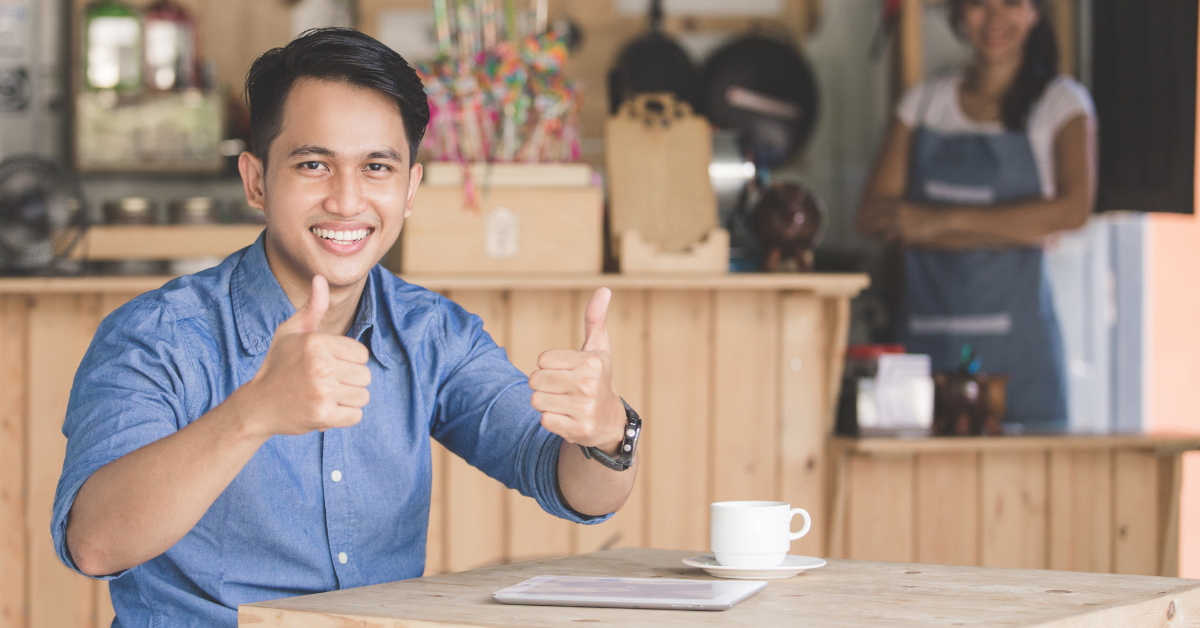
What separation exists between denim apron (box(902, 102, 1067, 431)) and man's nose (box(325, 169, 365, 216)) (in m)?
2.03

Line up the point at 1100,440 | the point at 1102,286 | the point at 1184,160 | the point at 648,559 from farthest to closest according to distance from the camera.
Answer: the point at 1102,286
the point at 1184,160
the point at 1100,440
the point at 648,559

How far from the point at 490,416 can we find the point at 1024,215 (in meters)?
1.90

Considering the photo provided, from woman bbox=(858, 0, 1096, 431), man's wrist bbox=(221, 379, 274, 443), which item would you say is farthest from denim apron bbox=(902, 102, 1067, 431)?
man's wrist bbox=(221, 379, 274, 443)

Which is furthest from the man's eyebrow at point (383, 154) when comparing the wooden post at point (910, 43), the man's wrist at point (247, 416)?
the wooden post at point (910, 43)

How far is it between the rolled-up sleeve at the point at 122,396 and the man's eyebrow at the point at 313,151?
24 centimetres

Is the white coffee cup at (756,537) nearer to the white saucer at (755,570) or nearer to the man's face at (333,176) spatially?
the white saucer at (755,570)

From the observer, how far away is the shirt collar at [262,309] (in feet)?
4.54

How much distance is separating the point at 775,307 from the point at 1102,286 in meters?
1.40

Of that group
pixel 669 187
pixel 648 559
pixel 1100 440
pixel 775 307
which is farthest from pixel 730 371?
pixel 648 559

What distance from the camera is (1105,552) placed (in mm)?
2557

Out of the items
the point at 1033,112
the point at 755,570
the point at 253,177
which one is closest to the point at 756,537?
the point at 755,570

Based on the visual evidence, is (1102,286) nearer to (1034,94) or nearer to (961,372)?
(1034,94)

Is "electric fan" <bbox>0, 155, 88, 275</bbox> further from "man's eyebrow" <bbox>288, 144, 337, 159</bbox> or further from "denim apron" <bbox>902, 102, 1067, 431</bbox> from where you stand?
"denim apron" <bbox>902, 102, 1067, 431</bbox>

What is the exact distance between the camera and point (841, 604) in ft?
3.32
